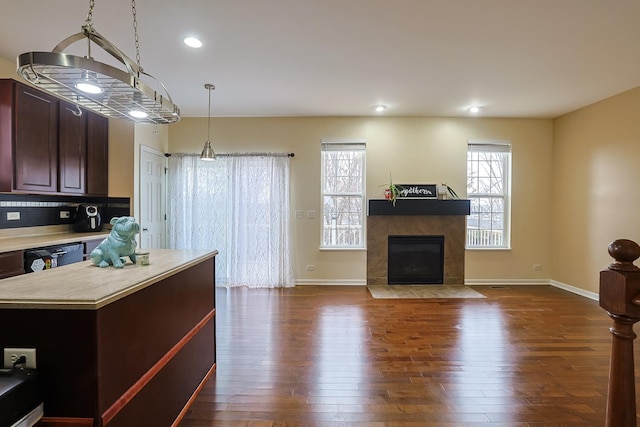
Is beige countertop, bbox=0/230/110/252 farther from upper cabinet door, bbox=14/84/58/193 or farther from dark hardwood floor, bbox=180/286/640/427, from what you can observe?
dark hardwood floor, bbox=180/286/640/427

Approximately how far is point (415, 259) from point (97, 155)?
484 centimetres

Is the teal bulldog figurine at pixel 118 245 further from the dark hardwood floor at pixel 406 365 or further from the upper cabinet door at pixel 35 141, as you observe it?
the upper cabinet door at pixel 35 141

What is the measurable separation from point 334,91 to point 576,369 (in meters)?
3.65

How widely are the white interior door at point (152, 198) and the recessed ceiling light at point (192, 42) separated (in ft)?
6.82

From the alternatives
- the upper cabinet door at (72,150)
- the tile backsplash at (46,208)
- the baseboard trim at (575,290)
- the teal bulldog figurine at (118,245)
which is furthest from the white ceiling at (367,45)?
the baseboard trim at (575,290)

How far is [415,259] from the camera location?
5125mm

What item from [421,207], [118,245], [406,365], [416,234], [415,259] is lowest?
[406,365]

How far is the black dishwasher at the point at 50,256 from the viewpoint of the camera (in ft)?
9.22

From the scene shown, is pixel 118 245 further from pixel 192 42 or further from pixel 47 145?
pixel 47 145

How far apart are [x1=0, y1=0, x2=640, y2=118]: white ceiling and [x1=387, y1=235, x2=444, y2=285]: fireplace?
216 cm

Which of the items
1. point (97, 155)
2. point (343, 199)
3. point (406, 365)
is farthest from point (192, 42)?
point (406, 365)

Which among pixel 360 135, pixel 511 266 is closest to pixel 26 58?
pixel 360 135

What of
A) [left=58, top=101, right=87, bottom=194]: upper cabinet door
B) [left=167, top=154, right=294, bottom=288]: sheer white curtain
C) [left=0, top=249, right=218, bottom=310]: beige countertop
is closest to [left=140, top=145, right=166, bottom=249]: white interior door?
[left=167, top=154, right=294, bottom=288]: sheer white curtain

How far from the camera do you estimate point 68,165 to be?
360 centimetres
